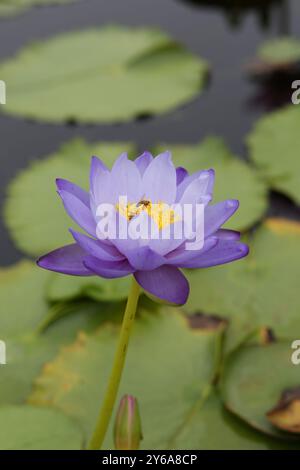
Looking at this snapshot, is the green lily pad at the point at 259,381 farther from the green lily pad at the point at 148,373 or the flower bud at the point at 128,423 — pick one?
the flower bud at the point at 128,423

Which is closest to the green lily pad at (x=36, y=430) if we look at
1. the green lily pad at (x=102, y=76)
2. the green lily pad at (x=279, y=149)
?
the green lily pad at (x=279, y=149)

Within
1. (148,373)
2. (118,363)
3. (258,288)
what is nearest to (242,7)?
(258,288)

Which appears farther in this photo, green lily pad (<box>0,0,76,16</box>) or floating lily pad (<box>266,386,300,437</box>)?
green lily pad (<box>0,0,76,16</box>)

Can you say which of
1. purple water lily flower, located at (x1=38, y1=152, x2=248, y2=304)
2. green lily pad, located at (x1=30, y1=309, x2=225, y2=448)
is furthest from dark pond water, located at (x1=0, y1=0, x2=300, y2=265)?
purple water lily flower, located at (x1=38, y1=152, x2=248, y2=304)

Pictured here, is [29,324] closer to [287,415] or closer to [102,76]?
[287,415]

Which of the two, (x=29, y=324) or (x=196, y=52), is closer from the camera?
(x=29, y=324)

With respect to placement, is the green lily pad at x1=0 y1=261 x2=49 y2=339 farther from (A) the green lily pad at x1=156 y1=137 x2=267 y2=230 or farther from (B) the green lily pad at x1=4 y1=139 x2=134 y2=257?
(A) the green lily pad at x1=156 y1=137 x2=267 y2=230
